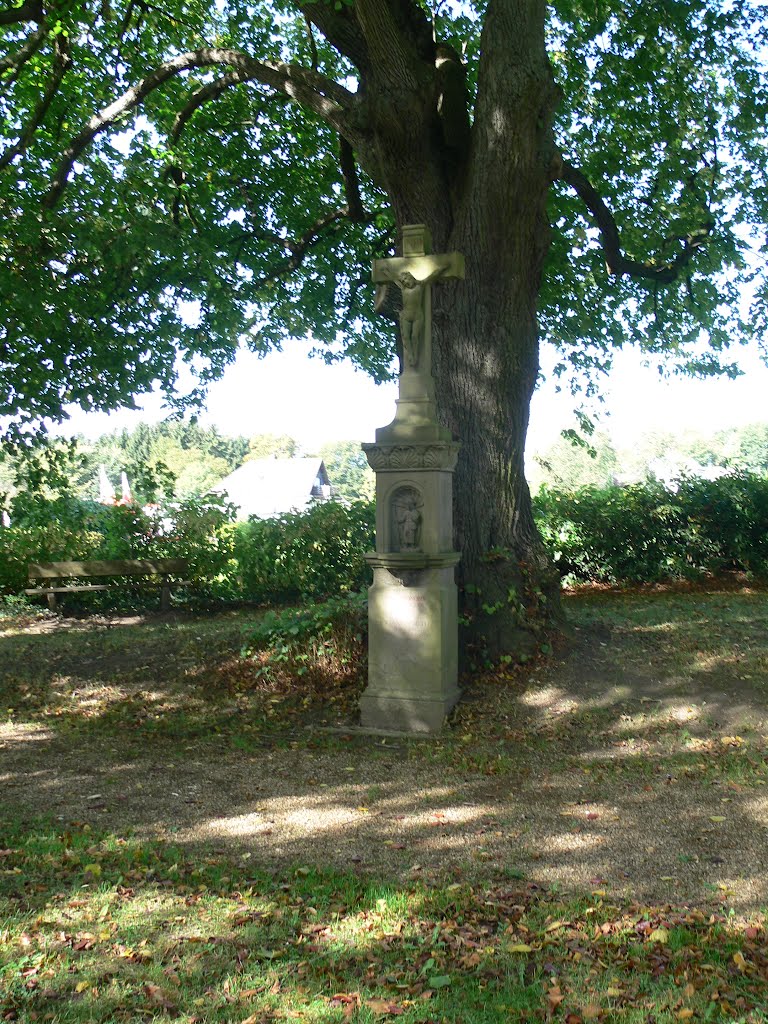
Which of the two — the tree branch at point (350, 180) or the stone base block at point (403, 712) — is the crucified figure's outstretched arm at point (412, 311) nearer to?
the stone base block at point (403, 712)

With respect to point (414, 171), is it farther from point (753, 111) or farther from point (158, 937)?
point (158, 937)

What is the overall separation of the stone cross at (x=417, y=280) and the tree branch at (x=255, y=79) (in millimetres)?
1966

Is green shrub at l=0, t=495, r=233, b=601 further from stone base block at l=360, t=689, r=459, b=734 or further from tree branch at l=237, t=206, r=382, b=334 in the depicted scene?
stone base block at l=360, t=689, r=459, b=734

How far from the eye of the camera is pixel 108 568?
14062mm

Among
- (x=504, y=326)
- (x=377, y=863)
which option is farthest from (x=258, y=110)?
(x=377, y=863)

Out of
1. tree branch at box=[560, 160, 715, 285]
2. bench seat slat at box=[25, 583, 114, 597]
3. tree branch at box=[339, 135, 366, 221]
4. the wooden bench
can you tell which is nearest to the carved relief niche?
tree branch at box=[560, 160, 715, 285]

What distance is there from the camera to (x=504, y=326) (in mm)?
8984

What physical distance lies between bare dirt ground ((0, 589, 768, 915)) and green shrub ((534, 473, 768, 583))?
17.4 feet

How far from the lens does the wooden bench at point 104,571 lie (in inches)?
554

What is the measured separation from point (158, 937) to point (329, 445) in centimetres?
10696

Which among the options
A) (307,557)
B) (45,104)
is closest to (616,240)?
(307,557)

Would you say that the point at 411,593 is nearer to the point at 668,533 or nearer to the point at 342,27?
the point at 342,27

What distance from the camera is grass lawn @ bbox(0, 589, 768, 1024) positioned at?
3422mm

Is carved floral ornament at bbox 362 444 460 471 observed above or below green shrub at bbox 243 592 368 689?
above
